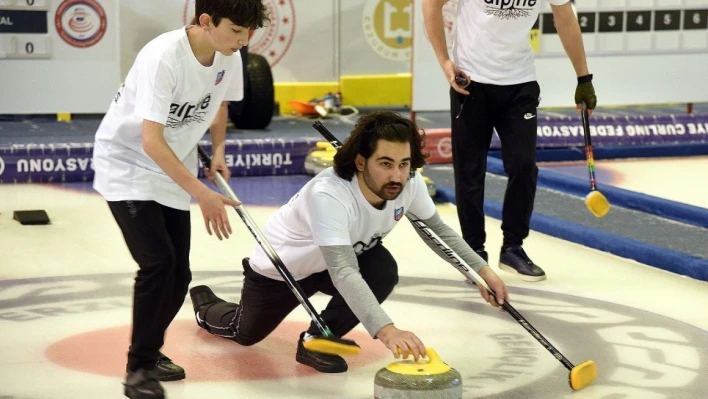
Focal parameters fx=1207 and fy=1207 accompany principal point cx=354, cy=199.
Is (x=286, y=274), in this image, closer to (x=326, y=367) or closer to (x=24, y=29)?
(x=326, y=367)

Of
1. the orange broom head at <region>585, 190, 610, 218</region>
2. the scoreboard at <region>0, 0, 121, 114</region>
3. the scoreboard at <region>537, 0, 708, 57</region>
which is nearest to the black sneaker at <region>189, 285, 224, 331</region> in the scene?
the orange broom head at <region>585, 190, 610, 218</region>

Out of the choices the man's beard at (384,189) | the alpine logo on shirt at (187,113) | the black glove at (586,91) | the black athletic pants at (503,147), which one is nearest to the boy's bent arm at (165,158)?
the alpine logo on shirt at (187,113)

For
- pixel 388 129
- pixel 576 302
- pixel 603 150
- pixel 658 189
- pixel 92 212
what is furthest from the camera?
pixel 603 150

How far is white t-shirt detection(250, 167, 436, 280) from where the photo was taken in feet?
10.8

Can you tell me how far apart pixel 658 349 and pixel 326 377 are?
113 cm

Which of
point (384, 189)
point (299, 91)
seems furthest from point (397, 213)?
→ point (299, 91)

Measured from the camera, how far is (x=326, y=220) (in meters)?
3.28

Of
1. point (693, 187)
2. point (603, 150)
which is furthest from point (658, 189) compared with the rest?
point (603, 150)

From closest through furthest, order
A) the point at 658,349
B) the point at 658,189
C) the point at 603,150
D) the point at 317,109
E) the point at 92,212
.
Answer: the point at 658,349 → the point at 92,212 → the point at 658,189 → the point at 603,150 → the point at 317,109

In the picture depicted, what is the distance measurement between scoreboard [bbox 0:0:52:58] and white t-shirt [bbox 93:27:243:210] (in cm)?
445

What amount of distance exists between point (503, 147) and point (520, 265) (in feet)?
1.61

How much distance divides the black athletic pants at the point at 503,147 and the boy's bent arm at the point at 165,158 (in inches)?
79.5

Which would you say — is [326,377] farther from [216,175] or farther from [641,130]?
[641,130]

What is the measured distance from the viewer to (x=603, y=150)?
27.7 feet
